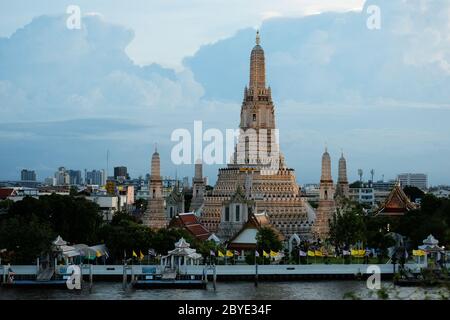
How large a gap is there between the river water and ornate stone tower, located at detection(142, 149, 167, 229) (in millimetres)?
16347

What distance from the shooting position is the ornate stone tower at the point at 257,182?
53.0 metres

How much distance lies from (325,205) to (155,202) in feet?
30.8

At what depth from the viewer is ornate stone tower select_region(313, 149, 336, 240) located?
53500mm

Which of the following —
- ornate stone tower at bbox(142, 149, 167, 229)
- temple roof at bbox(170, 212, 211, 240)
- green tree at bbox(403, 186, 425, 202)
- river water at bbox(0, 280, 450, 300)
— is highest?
green tree at bbox(403, 186, 425, 202)

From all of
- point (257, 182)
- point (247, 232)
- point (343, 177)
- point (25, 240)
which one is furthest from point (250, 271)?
point (343, 177)

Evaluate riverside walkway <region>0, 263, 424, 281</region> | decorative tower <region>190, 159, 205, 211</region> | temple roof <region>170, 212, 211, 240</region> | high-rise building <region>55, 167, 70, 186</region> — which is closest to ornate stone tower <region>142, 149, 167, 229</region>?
temple roof <region>170, 212, 211, 240</region>

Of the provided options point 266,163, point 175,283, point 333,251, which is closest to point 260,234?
point 333,251

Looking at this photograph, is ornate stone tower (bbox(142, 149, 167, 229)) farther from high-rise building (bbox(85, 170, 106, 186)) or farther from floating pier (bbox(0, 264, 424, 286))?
high-rise building (bbox(85, 170, 106, 186))

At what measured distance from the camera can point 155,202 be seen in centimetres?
5416

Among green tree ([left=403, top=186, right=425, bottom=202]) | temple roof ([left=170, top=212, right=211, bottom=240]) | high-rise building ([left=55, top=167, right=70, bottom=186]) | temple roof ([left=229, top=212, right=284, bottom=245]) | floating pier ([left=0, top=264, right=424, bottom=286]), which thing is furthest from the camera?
high-rise building ([left=55, top=167, right=70, bottom=186])

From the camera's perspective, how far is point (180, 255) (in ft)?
125
